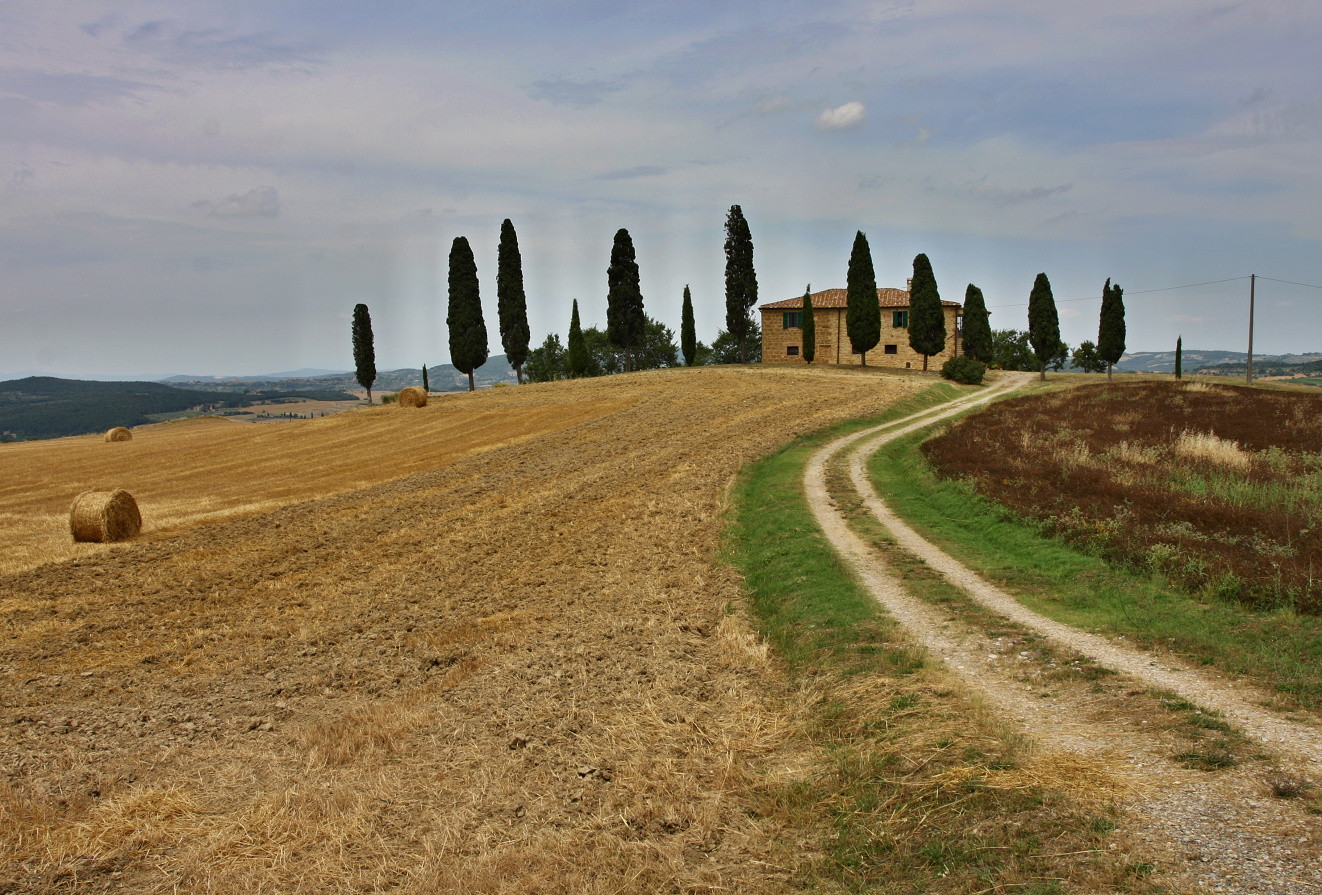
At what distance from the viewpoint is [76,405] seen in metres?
138

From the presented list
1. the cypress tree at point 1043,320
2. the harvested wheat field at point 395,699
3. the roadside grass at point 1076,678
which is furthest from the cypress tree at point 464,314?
the roadside grass at point 1076,678

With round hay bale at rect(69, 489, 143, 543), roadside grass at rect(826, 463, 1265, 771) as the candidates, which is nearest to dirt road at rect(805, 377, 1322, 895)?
roadside grass at rect(826, 463, 1265, 771)

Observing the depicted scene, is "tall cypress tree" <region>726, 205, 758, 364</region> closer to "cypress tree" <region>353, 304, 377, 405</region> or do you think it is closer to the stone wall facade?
the stone wall facade

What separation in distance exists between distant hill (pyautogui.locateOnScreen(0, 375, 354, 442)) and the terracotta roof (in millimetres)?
83633

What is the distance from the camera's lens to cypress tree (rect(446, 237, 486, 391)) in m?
63.3

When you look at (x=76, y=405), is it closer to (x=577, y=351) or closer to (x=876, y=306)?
(x=577, y=351)

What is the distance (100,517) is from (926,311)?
59.4m

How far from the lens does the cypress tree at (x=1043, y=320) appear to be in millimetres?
70000

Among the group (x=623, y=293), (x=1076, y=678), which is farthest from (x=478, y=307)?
(x=1076, y=678)

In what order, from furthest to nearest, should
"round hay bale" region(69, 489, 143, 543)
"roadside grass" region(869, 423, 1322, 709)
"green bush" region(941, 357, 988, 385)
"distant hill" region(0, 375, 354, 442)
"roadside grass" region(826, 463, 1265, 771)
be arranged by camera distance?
1. "distant hill" region(0, 375, 354, 442)
2. "green bush" region(941, 357, 988, 385)
3. "round hay bale" region(69, 489, 143, 543)
4. "roadside grass" region(869, 423, 1322, 709)
5. "roadside grass" region(826, 463, 1265, 771)

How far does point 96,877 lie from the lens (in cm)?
655

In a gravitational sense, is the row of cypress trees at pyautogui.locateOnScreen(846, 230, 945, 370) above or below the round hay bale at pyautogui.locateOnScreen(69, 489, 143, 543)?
above

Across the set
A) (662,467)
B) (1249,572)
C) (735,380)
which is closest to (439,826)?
(1249,572)

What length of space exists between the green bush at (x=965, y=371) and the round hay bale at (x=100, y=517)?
5416 centimetres
